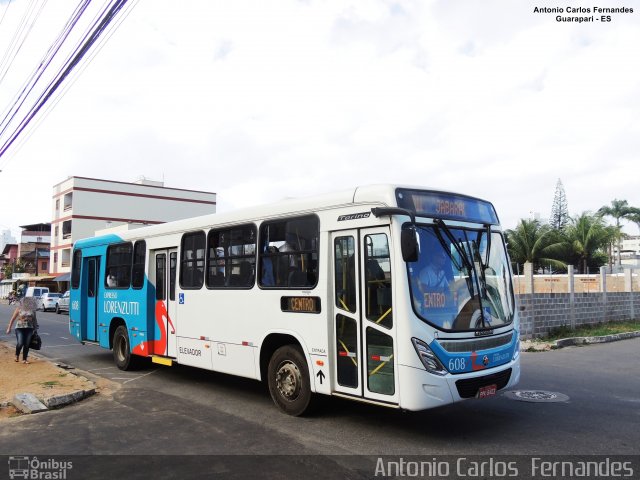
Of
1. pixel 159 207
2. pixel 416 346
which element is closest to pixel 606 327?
pixel 416 346

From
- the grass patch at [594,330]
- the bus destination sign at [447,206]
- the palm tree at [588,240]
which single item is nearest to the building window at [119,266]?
the bus destination sign at [447,206]

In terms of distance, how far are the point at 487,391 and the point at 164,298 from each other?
6.15 metres

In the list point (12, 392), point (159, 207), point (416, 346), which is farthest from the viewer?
point (159, 207)

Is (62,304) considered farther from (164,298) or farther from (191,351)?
(191,351)

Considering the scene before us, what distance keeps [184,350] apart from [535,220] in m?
43.1

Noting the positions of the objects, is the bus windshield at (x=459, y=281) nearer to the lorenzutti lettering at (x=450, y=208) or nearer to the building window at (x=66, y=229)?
the lorenzutti lettering at (x=450, y=208)

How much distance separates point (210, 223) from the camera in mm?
8734

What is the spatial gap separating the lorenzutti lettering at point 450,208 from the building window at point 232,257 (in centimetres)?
279

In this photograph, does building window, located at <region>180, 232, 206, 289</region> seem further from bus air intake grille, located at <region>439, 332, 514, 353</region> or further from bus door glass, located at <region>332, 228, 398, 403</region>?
bus air intake grille, located at <region>439, 332, 514, 353</region>

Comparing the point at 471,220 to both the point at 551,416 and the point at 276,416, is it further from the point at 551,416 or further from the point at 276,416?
the point at 276,416

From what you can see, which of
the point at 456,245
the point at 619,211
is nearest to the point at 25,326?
the point at 456,245

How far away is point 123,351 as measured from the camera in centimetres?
1103

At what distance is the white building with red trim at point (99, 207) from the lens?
52.8 meters

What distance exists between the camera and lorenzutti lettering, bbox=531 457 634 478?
16.1 feet
